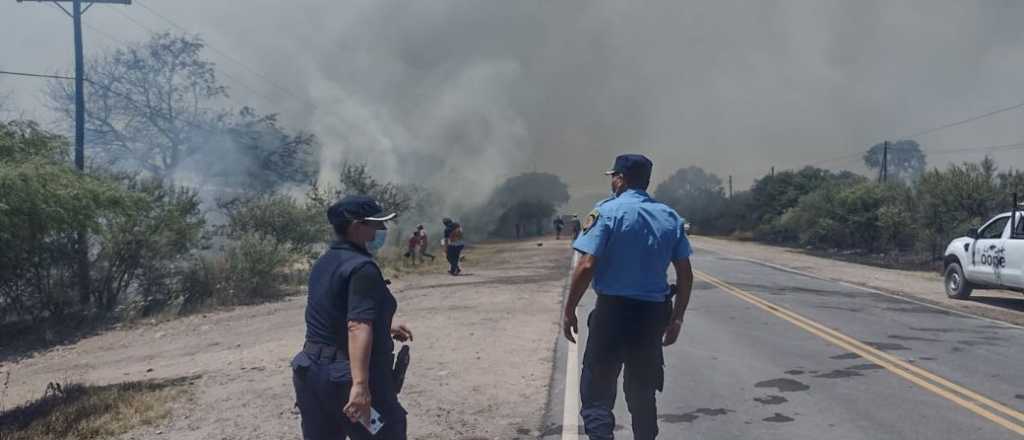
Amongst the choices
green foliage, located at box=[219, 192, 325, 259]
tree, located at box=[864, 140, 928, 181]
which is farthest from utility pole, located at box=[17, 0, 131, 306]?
tree, located at box=[864, 140, 928, 181]

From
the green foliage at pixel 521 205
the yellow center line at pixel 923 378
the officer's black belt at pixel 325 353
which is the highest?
the green foliage at pixel 521 205

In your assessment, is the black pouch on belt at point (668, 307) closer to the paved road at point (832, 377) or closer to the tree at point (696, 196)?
the paved road at point (832, 377)

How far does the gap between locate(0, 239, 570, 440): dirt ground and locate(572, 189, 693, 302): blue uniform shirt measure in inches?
67.7

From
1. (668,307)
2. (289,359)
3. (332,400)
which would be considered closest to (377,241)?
(332,400)

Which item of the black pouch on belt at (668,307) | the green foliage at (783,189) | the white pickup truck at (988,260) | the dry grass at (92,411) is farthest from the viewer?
the green foliage at (783,189)

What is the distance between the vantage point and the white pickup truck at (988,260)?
13.2 m

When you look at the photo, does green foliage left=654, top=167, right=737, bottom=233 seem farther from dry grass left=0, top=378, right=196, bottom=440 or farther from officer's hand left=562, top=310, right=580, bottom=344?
officer's hand left=562, top=310, right=580, bottom=344

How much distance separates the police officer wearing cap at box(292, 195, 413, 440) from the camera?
3115 mm

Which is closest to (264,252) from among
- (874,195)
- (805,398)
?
(805,398)

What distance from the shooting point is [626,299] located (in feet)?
13.7

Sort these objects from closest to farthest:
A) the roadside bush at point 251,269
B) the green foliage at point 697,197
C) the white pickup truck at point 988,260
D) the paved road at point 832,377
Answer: the paved road at point 832,377
the white pickup truck at point 988,260
the roadside bush at point 251,269
the green foliage at point 697,197

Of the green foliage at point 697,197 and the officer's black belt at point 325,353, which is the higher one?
the green foliage at point 697,197

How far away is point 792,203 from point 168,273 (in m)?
Answer: 39.8

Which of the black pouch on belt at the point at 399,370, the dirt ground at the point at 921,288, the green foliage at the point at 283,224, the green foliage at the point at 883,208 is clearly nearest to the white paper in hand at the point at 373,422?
the black pouch on belt at the point at 399,370
